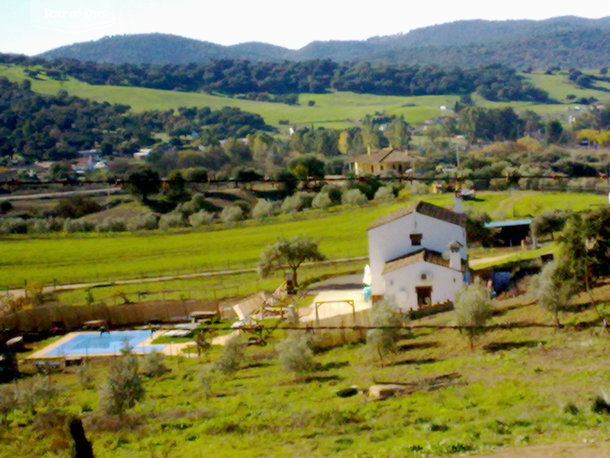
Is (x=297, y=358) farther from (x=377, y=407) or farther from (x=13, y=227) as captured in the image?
(x=13, y=227)

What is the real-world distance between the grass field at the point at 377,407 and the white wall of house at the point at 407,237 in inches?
276

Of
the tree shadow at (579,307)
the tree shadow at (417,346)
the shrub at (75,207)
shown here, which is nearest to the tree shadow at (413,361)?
the tree shadow at (417,346)

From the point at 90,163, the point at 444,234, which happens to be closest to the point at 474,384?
the point at 444,234

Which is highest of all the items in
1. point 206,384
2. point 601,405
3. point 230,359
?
point 601,405

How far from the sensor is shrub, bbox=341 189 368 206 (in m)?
67.2

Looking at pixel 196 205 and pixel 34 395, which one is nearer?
pixel 34 395

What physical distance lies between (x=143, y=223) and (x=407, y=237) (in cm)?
3809

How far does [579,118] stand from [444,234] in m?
147

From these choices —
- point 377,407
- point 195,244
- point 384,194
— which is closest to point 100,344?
point 195,244

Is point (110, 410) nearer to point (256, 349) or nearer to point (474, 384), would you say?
point (256, 349)

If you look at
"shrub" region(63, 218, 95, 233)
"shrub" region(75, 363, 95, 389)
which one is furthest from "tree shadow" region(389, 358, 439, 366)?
"shrub" region(63, 218, 95, 233)

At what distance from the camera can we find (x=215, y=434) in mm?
20047

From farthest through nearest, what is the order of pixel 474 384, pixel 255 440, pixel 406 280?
pixel 406 280 < pixel 474 384 < pixel 255 440

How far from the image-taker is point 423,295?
110ft
